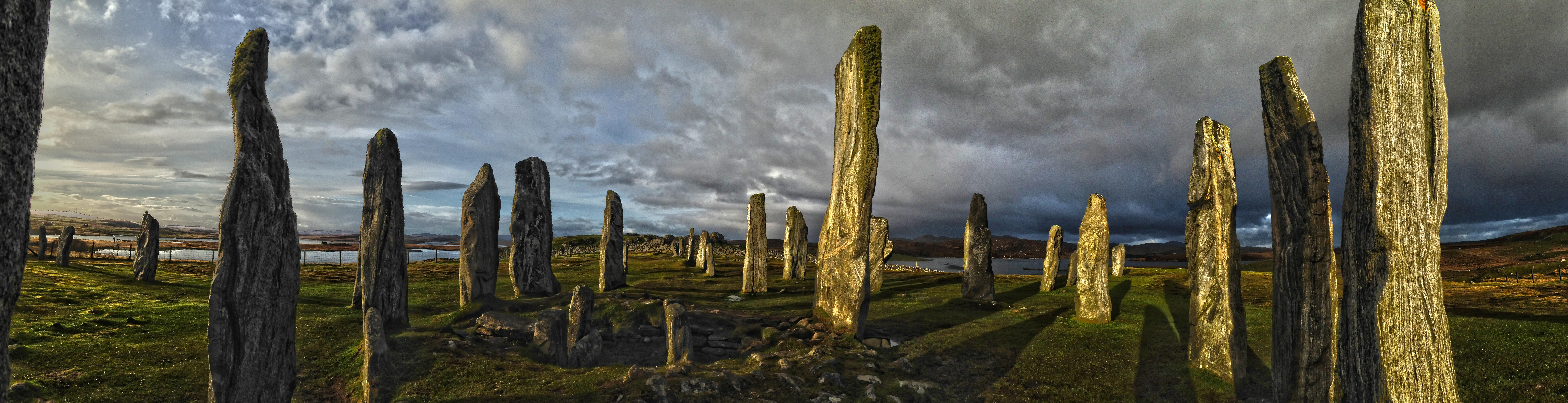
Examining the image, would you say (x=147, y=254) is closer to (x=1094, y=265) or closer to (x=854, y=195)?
(x=854, y=195)

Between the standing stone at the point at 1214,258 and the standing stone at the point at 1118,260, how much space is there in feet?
68.6

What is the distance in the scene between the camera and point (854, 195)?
12141 millimetres

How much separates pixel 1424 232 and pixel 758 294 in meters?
17.1

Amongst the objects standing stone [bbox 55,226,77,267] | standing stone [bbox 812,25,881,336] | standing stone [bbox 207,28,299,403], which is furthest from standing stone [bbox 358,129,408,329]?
standing stone [bbox 55,226,77,267]

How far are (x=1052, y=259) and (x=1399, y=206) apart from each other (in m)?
18.6

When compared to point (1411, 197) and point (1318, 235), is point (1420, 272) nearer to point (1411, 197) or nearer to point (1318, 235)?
point (1411, 197)

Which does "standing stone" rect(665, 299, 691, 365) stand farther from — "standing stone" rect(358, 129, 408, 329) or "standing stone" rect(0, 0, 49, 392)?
"standing stone" rect(0, 0, 49, 392)

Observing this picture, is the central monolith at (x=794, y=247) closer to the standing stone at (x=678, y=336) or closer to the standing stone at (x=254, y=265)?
the standing stone at (x=678, y=336)

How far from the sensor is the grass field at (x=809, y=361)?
25.0 feet

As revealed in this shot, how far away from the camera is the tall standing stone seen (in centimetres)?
1842

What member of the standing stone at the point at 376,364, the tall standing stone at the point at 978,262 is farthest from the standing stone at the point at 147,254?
the tall standing stone at the point at 978,262

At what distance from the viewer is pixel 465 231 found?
46.2 feet

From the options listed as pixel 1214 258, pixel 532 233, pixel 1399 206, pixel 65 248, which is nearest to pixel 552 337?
pixel 532 233

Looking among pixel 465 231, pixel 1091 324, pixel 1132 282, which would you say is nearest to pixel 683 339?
pixel 465 231
